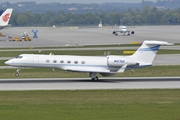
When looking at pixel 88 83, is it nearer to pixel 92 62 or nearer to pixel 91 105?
pixel 92 62

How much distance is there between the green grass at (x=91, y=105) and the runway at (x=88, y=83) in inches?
105

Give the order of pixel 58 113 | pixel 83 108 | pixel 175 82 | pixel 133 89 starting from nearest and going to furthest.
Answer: pixel 58 113 < pixel 83 108 < pixel 133 89 < pixel 175 82

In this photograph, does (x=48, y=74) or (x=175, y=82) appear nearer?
(x=175, y=82)

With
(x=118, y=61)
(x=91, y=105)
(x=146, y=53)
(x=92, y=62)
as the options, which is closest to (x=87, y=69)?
(x=92, y=62)

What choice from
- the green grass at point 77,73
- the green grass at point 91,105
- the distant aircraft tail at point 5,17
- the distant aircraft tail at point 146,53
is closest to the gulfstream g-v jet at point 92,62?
the distant aircraft tail at point 146,53

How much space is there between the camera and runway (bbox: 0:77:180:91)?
150 ft

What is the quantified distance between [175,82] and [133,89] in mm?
6163

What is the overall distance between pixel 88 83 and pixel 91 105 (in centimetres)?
1312

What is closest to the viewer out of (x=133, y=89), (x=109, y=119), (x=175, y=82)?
(x=109, y=119)

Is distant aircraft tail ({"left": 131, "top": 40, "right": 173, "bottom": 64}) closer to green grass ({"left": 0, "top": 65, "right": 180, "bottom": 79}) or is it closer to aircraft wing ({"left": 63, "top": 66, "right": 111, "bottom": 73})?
aircraft wing ({"left": 63, "top": 66, "right": 111, "bottom": 73})

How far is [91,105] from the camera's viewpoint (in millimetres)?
35562

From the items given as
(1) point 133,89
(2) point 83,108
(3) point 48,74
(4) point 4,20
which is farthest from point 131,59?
(4) point 4,20

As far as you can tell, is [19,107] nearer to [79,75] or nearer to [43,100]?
[43,100]

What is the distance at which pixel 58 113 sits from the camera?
31984 mm
